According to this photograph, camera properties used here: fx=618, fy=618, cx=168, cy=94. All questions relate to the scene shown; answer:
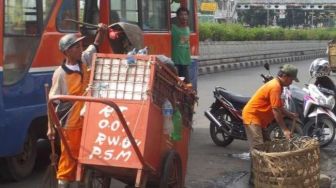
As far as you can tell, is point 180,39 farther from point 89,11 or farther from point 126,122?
point 126,122

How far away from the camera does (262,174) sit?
18.3 ft

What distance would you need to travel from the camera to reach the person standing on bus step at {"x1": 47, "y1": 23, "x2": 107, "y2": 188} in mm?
4930

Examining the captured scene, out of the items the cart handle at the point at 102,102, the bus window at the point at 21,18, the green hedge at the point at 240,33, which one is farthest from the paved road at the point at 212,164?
the green hedge at the point at 240,33

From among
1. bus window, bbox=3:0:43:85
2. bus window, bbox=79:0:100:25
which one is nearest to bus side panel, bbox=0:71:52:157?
bus window, bbox=3:0:43:85

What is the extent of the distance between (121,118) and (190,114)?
1359 mm

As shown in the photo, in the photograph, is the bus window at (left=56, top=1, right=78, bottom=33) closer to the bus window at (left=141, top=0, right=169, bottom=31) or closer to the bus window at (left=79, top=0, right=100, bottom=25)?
the bus window at (left=79, top=0, right=100, bottom=25)

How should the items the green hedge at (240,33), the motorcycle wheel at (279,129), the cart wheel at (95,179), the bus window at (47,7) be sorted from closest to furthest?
the cart wheel at (95,179), the bus window at (47,7), the motorcycle wheel at (279,129), the green hedge at (240,33)

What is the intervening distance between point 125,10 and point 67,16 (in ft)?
4.46

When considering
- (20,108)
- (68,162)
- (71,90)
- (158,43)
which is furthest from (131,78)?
(158,43)

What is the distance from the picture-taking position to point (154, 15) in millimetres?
8914

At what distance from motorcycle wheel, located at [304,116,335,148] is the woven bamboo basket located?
3365 mm

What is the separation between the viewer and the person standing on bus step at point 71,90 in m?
4.93

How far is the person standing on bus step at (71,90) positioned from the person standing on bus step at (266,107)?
1972mm

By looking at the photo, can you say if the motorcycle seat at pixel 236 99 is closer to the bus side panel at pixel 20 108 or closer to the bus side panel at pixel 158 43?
the bus side panel at pixel 158 43
